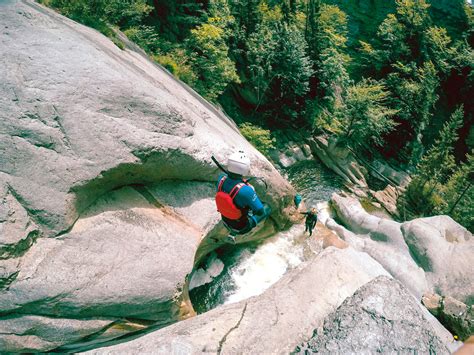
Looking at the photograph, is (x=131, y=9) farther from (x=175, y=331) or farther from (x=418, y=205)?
(x=418, y=205)

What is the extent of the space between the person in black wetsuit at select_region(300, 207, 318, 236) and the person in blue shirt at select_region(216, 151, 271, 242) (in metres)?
8.12

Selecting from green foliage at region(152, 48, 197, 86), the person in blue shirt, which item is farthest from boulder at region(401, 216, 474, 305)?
green foliage at region(152, 48, 197, 86)

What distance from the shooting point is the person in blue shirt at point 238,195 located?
5.94 m

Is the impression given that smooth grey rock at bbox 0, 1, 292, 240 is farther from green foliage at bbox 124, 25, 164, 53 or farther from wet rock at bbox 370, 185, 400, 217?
wet rock at bbox 370, 185, 400, 217

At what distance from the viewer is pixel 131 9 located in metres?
16.1

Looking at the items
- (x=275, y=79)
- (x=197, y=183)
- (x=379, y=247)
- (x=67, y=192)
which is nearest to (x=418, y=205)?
(x=379, y=247)

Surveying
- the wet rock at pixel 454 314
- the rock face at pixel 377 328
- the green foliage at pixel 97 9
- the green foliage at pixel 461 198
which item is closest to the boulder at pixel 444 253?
the wet rock at pixel 454 314

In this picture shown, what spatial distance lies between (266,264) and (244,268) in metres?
1.06

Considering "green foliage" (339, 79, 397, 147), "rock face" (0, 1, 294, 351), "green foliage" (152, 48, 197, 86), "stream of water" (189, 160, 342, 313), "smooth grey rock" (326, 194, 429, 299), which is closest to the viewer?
"rock face" (0, 1, 294, 351)

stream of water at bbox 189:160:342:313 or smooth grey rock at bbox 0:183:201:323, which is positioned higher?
smooth grey rock at bbox 0:183:201:323

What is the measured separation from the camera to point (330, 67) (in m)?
25.0

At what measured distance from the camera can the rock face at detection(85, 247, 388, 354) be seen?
6222mm

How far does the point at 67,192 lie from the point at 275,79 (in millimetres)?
21765

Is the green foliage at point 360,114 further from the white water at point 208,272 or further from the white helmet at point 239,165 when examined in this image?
the white helmet at point 239,165
